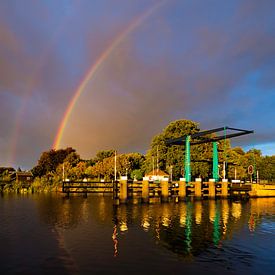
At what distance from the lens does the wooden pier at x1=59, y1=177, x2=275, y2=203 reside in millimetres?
39250

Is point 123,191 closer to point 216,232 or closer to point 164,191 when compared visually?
point 164,191

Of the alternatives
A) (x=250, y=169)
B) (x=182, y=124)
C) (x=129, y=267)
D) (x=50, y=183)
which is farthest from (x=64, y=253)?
(x=182, y=124)

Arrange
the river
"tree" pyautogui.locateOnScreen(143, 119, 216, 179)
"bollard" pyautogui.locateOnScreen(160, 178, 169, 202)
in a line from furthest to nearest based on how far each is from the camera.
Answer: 1. "tree" pyautogui.locateOnScreen(143, 119, 216, 179)
2. "bollard" pyautogui.locateOnScreen(160, 178, 169, 202)
3. the river

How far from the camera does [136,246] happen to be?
16031mm

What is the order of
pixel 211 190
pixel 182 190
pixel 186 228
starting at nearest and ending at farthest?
pixel 186 228, pixel 182 190, pixel 211 190

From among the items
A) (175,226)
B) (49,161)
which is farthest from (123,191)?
(49,161)

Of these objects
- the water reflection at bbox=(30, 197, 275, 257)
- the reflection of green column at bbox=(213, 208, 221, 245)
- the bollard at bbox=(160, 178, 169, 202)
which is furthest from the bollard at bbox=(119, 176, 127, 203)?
the reflection of green column at bbox=(213, 208, 221, 245)

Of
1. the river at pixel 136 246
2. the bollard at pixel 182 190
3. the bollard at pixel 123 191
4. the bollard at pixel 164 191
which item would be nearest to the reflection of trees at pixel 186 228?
the river at pixel 136 246

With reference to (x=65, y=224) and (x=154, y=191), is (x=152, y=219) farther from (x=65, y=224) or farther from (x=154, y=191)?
(x=154, y=191)

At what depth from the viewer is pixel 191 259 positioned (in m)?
13.7

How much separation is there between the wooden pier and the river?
13.7 metres

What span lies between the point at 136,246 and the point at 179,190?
27.5 meters

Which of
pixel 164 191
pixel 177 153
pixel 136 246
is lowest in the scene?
pixel 136 246

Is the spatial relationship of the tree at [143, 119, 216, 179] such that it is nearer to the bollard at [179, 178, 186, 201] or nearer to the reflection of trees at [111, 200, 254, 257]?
the bollard at [179, 178, 186, 201]
